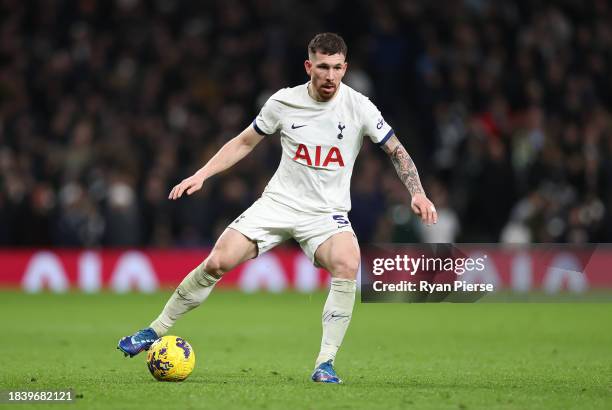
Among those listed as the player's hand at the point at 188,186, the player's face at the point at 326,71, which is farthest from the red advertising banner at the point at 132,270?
the player's face at the point at 326,71

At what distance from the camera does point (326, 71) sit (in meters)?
8.05

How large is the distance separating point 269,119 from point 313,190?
62cm

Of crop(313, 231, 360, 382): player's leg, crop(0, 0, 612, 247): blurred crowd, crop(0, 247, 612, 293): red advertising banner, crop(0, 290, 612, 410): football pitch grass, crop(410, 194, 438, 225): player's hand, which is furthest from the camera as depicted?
crop(0, 247, 612, 293): red advertising banner

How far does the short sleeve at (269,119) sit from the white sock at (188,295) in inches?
43.0

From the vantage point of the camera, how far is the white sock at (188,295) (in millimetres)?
8352

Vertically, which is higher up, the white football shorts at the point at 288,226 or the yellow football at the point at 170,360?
the white football shorts at the point at 288,226

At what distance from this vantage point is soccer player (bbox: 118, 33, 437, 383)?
8141mm

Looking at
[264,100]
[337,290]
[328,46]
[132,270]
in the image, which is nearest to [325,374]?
[337,290]

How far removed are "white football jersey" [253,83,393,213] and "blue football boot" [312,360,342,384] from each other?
1.10 metres

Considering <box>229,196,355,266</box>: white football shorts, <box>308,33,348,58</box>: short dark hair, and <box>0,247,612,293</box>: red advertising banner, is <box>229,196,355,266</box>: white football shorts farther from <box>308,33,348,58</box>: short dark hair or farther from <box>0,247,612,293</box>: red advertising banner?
<box>0,247,612,293</box>: red advertising banner

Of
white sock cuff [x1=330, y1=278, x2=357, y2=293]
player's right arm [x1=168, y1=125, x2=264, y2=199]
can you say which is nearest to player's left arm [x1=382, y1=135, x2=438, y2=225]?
white sock cuff [x1=330, y1=278, x2=357, y2=293]

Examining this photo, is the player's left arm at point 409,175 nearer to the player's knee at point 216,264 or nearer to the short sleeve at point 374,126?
the short sleeve at point 374,126

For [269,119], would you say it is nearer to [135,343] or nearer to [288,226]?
[288,226]

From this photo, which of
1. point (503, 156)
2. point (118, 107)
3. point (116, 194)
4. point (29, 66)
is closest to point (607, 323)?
point (503, 156)
